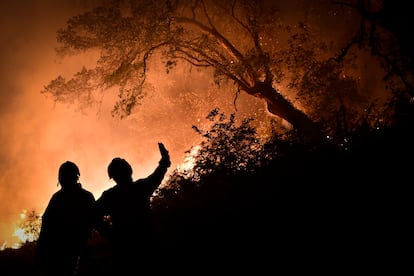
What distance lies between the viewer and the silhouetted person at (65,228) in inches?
157

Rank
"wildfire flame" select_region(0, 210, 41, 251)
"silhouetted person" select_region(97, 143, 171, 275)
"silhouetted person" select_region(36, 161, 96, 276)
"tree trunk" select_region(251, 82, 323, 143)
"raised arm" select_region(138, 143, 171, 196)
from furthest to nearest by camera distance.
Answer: "tree trunk" select_region(251, 82, 323, 143) < "wildfire flame" select_region(0, 210, 41, 251) < "raised arm" select_region(138, 143, 171, 196) < "silhouetted person" select_region(36, 161, 96, 276) < "silhouetted person" select_region(97, 143, 171, 275)

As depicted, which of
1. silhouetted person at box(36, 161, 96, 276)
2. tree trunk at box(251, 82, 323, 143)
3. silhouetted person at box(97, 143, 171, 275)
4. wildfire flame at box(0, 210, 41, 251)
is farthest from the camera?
tree trunk at box(251, 82, 323, 143)

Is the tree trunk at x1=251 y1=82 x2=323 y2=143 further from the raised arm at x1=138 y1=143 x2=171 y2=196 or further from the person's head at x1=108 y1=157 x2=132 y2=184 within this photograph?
the person's head at x1=108 y1=157 x2=132 y2=184

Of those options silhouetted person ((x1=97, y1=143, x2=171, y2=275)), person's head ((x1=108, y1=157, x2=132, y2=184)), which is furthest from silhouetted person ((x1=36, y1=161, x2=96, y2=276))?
person's head ((x1=108, y1=157, x2=132, y2=184))

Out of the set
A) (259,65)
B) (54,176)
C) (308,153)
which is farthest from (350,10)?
(54,176)

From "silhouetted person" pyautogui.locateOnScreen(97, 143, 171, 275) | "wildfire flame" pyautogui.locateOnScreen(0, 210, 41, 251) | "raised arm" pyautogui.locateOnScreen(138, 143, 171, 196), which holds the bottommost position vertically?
"silhouetted person" pyautogui.locateOnScreen(97, 143, 171, 275)

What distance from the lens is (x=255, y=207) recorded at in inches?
226

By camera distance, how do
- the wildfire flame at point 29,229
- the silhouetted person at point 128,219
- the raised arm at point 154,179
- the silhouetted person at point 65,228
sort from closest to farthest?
1. the silhouetted person at point 128,219
2. the silhouetted person at point 65,228
3. the raised arm at point 154,179
4. the wildfire flame at point 29,229

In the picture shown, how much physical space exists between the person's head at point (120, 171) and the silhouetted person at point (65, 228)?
519mm

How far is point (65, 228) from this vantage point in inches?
161

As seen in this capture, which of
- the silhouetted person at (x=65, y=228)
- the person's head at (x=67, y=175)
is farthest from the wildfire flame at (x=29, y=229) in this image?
the person's head at (x=67, y=175)

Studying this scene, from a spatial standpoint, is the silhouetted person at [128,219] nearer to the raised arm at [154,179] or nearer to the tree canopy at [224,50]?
the raised arm at [154,179]

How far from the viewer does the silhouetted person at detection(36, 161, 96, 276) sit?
400 centimetres

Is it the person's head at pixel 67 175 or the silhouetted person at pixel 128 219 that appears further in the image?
the person's head at pixel 67 175
